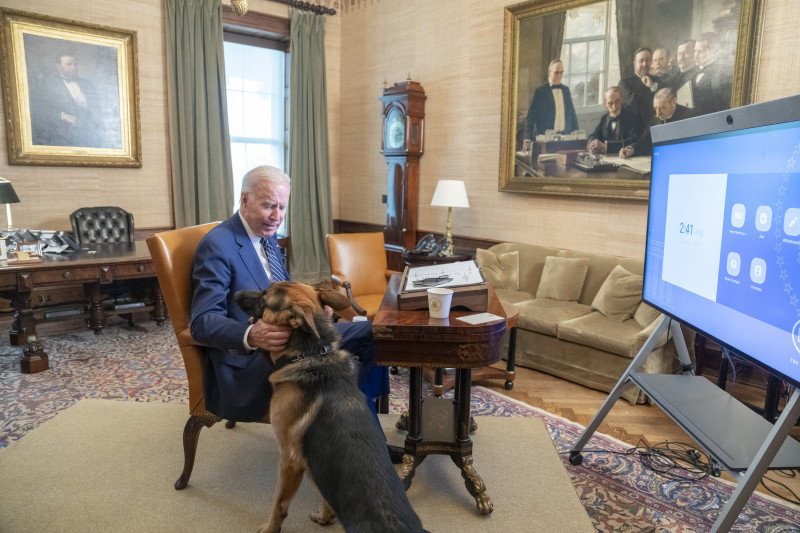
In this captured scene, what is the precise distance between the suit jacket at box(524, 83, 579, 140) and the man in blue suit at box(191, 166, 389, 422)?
114 inches

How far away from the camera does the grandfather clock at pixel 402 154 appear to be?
18.1 feet

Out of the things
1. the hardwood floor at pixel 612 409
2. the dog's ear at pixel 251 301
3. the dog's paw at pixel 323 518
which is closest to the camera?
the dog's ear at pixel 251 301

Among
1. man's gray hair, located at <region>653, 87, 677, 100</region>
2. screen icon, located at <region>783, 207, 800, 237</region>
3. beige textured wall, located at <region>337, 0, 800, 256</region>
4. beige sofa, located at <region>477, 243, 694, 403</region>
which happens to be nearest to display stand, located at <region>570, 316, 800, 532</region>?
screen icon, located at <region>783, 207, 800, 237</region>

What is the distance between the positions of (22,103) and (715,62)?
19.0 ft

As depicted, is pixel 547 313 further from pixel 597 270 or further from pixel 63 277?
pixel 63 277

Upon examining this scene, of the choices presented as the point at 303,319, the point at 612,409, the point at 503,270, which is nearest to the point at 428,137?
the point at 503,270

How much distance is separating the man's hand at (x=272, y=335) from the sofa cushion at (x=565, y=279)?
9.59 ft

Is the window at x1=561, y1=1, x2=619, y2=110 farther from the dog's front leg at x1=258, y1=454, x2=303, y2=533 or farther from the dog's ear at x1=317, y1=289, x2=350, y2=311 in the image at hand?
the dog's front leg at x1=258, y1=454, x2=303, y2=533

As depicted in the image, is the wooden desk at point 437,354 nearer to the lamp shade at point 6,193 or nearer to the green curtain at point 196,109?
the lamp shade at point 6,193

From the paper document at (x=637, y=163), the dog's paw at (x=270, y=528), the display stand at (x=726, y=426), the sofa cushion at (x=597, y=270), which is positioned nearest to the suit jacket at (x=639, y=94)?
the paper document at (x=637, y=163)

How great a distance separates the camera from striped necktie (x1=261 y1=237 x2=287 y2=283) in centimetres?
250

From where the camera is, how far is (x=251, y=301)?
1.85m

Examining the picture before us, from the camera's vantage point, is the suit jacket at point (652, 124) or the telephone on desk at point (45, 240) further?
the telephone on desk at point (45, 240)

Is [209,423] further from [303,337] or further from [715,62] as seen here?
[715,62]
